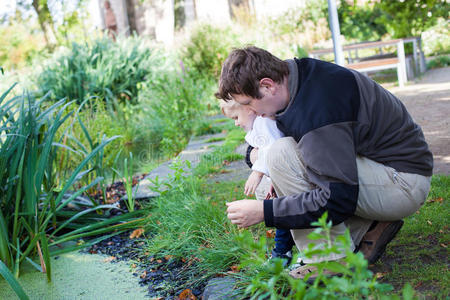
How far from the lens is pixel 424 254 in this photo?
A: 6.43ft

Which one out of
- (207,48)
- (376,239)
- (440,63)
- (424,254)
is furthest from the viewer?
(440,63)

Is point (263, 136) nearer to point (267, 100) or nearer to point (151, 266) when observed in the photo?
point (267, 100)

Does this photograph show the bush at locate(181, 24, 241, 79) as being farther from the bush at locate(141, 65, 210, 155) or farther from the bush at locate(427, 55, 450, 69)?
the bush at locate(427, 55, 450, 69)

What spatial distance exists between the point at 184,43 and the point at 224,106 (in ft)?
28.0

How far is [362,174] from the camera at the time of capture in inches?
68.6

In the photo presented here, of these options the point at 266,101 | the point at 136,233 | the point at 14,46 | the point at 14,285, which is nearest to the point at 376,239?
the point at 266,101

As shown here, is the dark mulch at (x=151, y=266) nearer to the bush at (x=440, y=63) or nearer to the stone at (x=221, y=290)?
the stone at (x=221, y=290)

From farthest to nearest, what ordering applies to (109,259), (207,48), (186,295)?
(207,48), (109,259), (186,295)

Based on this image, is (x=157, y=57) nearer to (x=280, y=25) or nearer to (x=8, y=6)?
(x=280, y=25)

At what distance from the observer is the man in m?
1.58

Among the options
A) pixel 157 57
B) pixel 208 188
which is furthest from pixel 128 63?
pixel 208 188

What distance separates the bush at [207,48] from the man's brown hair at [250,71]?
7897 mm

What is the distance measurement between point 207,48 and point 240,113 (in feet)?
26.6

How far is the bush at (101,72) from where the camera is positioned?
25.6 feet
